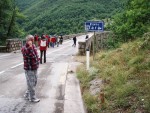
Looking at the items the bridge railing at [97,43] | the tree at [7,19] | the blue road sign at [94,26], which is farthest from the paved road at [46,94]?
the tree at [7,19]

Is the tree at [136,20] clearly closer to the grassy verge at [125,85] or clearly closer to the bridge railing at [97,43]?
the bridge railing at [97,43]

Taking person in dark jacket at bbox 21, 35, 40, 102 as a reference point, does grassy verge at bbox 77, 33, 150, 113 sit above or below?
below

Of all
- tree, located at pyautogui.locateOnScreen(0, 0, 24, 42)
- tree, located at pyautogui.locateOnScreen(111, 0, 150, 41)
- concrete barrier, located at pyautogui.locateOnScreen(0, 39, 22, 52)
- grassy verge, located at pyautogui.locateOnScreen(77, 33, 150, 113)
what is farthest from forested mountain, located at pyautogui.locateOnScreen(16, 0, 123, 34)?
grassy verge, located at pyautogui.locateOnScreen(77, 33, 150, 113)

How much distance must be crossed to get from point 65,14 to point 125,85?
123088mm

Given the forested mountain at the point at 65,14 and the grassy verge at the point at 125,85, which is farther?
the forested mountain at the point at 65,14

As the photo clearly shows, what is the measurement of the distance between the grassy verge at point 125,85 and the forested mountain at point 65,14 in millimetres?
91035

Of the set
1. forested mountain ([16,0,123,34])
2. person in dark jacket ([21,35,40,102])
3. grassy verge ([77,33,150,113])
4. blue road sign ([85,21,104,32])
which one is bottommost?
grassy verge ([77,33,150,113])

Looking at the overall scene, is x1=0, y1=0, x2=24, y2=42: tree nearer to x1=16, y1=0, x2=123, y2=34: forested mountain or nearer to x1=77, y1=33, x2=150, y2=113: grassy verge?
x1=77, y1=33, x2=150, y2=113: grassy verge

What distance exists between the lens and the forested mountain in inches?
4444

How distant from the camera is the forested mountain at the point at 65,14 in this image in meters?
113

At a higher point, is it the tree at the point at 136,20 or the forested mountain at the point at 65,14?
the forested mountain at the point at 65,14

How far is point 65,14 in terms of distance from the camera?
130 m

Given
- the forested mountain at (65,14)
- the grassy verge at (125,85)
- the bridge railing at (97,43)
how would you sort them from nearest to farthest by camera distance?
the grassy verge at (125,85)
the bridge railing at (97,43)
the forested mountain at (65,14)

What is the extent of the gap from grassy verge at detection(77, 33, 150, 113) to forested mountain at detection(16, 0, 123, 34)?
91.0m
